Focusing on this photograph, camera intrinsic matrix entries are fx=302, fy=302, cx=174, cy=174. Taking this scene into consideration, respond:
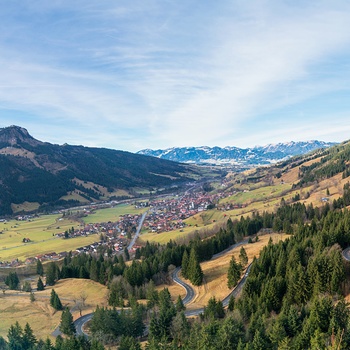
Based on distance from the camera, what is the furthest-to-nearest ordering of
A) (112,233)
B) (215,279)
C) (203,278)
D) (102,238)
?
(112,233), (102,238), (203,278), (215,279)

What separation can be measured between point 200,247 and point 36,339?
5146cm

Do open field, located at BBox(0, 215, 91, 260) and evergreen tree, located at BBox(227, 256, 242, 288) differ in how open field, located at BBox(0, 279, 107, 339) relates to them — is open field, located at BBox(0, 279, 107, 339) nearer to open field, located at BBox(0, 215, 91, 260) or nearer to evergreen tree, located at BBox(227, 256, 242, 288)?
evergreen tree, located at BBox(227, 256, 242, 288)

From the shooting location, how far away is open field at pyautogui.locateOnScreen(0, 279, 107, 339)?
6388 cm

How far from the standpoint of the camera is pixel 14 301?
77.0 meters

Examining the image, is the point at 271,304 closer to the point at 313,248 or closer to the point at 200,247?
the point at 313,248

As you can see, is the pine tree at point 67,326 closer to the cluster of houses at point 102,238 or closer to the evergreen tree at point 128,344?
the evergreen tree at point 128,344

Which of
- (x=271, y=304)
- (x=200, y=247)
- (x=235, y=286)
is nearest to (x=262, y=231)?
(x=200, y=247)

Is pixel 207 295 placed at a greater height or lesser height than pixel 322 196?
lesser

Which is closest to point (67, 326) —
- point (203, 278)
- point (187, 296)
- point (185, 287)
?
point (187, 296)

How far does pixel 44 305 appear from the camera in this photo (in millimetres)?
73875

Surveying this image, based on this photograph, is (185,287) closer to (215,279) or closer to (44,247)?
(215,279)

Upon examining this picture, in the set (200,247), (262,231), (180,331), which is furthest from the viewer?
(262,231)

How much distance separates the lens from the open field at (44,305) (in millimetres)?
63875

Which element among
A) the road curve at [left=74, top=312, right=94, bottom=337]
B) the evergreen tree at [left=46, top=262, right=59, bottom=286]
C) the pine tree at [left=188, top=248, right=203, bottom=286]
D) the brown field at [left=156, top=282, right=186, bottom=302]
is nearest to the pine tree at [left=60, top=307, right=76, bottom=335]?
the road curve at [left=74, top=312, right=94, bottom=337]
